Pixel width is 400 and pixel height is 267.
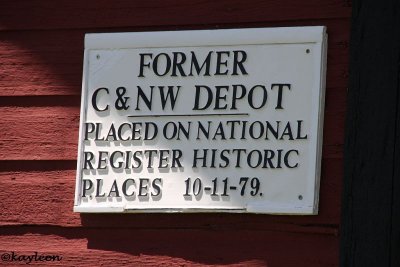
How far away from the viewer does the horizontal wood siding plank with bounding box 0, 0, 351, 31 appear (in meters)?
3.65

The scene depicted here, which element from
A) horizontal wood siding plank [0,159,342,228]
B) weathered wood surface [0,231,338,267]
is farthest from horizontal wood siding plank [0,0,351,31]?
weathered wood surface [0,231,338,267]

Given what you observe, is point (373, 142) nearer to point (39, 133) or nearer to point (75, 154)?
point (75, 154)

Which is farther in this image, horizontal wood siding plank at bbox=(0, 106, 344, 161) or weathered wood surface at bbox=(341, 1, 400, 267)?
horizontal wood siding plank at bbox=(0, 106, 344, 161)

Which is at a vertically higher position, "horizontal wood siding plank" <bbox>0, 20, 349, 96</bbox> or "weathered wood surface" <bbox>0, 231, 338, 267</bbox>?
"horizontal wood siding plank" <bbox>0, 20, 349, 96</bbox>

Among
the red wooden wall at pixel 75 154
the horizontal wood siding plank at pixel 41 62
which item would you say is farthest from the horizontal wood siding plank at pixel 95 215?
the horizontal wood siding plank at pixel 41 62

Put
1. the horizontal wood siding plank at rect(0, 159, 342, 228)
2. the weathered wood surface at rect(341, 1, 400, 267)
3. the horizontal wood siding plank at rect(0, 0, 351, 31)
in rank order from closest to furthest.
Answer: the weathered wood surface at rect(341, 1, 400, 267) → the horizontal wood siding plank at rect(0, 159, 342, 228) → the horizontal wood siding plank at rect(0, 0, 351, 31)

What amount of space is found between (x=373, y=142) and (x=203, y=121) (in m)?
0.56

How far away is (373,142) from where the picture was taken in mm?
3467
